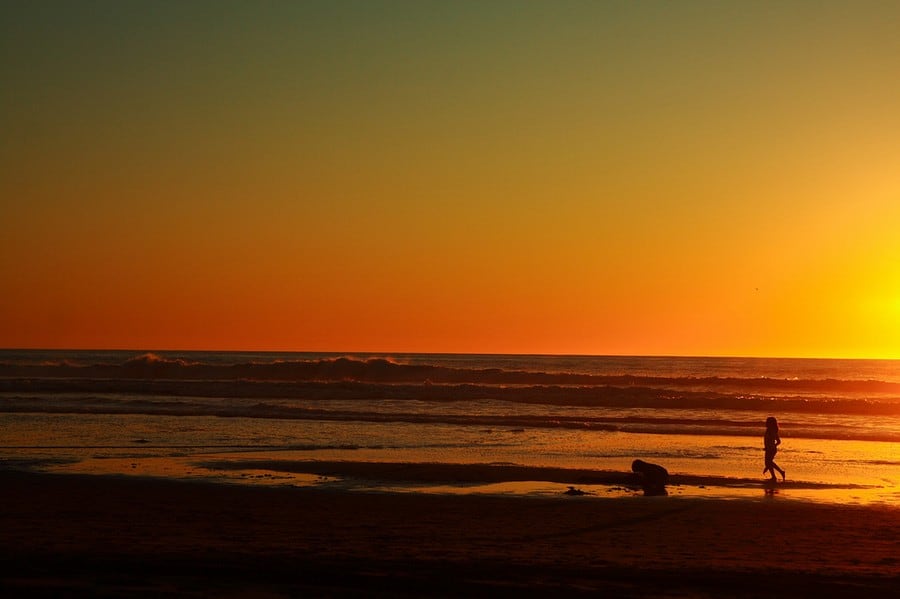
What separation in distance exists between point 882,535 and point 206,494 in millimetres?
10435

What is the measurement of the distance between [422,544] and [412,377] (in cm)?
6079

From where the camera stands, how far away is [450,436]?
28062mm

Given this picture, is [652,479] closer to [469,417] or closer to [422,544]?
[422,544]

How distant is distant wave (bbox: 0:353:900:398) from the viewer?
64938 millimetres

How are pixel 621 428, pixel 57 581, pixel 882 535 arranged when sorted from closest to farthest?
pixel 57 581 → pixel 882 535 → pixel 621 428

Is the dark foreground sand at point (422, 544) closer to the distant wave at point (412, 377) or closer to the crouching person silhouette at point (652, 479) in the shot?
the crouching person silhouette at point (652, 479)

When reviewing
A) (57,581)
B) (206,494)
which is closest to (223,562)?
(57,581)

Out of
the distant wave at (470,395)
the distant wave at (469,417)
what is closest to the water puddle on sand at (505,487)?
the distant wave at (469,417)

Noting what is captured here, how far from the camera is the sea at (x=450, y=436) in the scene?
60.1 ft

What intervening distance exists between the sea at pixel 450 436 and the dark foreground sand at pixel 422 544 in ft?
6.97

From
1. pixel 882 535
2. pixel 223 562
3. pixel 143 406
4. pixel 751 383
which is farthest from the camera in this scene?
pixel 751 383

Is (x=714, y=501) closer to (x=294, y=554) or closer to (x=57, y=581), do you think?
(x=294, y=554)

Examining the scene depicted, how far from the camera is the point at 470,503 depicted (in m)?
14.9

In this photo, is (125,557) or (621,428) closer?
(125,557)
